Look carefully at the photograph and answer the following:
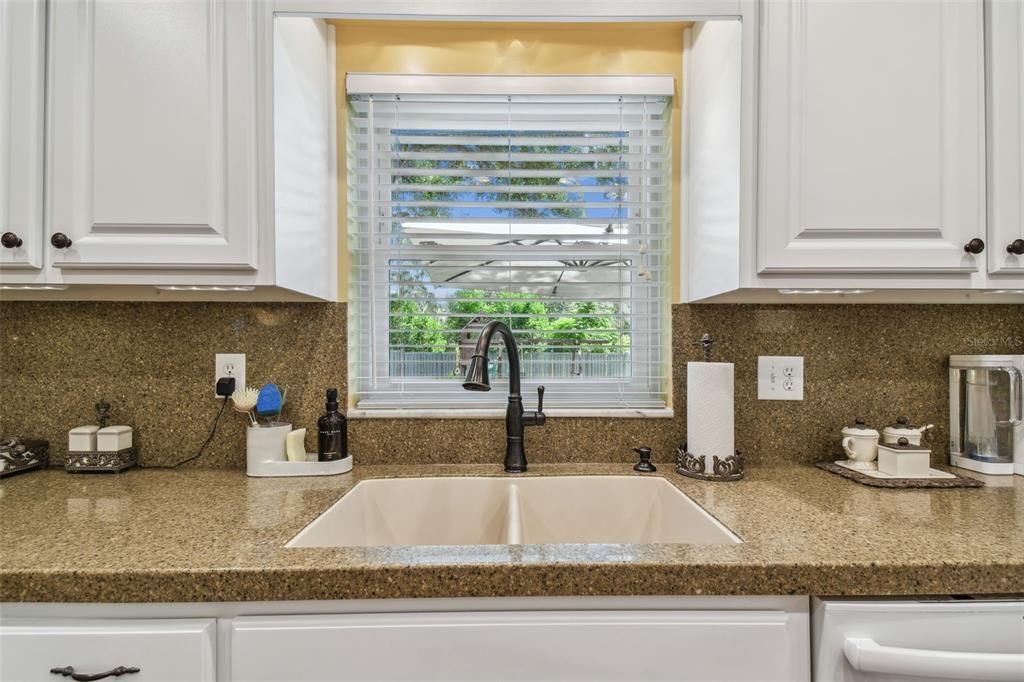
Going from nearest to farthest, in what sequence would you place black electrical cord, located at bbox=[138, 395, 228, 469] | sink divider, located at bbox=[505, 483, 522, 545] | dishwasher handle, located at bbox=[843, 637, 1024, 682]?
dishwasher handle, located at bbox=[843, 637, 1024, 682] < sink divider, located at bbox=[505, 483, 522, 545] < black electrical cord, located at bbox=[138, 395, 228, 469]

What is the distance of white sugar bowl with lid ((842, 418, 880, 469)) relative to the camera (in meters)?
1.28

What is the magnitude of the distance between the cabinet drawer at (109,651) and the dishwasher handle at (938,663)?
0.98 meters

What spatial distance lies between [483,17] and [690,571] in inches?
47.0

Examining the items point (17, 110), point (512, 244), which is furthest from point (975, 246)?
point (17, 110)

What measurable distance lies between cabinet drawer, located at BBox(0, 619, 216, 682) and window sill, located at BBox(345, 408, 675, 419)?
0.69 metres

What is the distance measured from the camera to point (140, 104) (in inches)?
42.1

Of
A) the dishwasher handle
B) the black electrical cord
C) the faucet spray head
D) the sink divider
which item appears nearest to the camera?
the dishwasher handle

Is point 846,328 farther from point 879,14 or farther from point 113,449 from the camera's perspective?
point 113,449

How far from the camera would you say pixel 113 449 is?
1305 millimetres

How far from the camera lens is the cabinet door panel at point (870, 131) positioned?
1080 mm

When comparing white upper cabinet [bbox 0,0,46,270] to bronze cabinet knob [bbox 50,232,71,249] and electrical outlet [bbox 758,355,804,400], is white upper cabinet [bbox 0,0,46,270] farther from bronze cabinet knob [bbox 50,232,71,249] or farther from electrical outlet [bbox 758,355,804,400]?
A: electrical outlet [bbox 758,355,804,400]

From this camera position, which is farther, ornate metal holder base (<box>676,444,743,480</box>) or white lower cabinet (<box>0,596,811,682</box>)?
ornate metal holder base (<box>676,444,743,480</box>)

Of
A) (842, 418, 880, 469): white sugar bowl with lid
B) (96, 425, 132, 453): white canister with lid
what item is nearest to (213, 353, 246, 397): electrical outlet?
(96, 425, 132, 453): white canister with lid

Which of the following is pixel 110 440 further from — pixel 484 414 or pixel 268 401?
pixel 484 414
